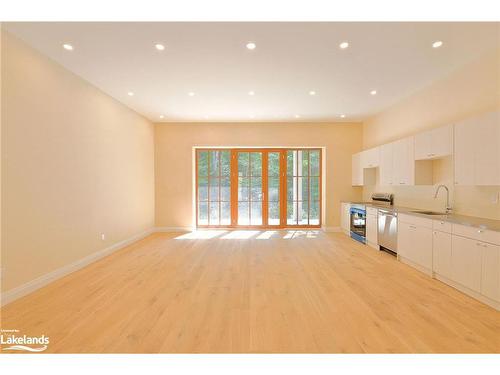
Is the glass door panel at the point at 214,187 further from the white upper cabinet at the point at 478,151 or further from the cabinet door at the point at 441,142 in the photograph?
the white upper cabinet at the point at 478,151

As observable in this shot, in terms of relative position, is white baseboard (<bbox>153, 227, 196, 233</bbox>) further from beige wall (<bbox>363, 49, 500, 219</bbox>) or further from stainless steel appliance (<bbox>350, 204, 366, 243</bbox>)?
beige wall (<bbox>363, 49, 500, 219</bbox>)

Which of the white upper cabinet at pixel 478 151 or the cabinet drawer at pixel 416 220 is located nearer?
the white upper cabinet at pixel 478 151

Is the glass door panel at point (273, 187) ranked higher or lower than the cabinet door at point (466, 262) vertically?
higher

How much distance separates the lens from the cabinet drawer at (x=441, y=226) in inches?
111

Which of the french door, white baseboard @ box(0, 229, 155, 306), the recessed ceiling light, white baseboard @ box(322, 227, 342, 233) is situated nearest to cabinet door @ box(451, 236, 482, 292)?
the recessed ceiling light

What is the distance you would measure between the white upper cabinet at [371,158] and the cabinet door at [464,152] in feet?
6.38

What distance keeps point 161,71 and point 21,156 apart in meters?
2.10

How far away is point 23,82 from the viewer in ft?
8.66

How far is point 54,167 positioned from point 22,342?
6.96 ft

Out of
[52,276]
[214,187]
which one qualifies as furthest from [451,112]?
[52,276]

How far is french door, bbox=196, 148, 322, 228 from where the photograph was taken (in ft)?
21.0

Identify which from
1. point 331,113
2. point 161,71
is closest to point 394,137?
point 331,113

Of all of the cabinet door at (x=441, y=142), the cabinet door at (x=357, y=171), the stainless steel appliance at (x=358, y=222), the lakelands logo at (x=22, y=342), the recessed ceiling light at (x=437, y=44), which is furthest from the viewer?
the cabinet door at (x=357, y=171)

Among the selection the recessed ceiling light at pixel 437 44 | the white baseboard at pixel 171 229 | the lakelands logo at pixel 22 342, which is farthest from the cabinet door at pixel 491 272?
the white baseboard at pixel 171 229
